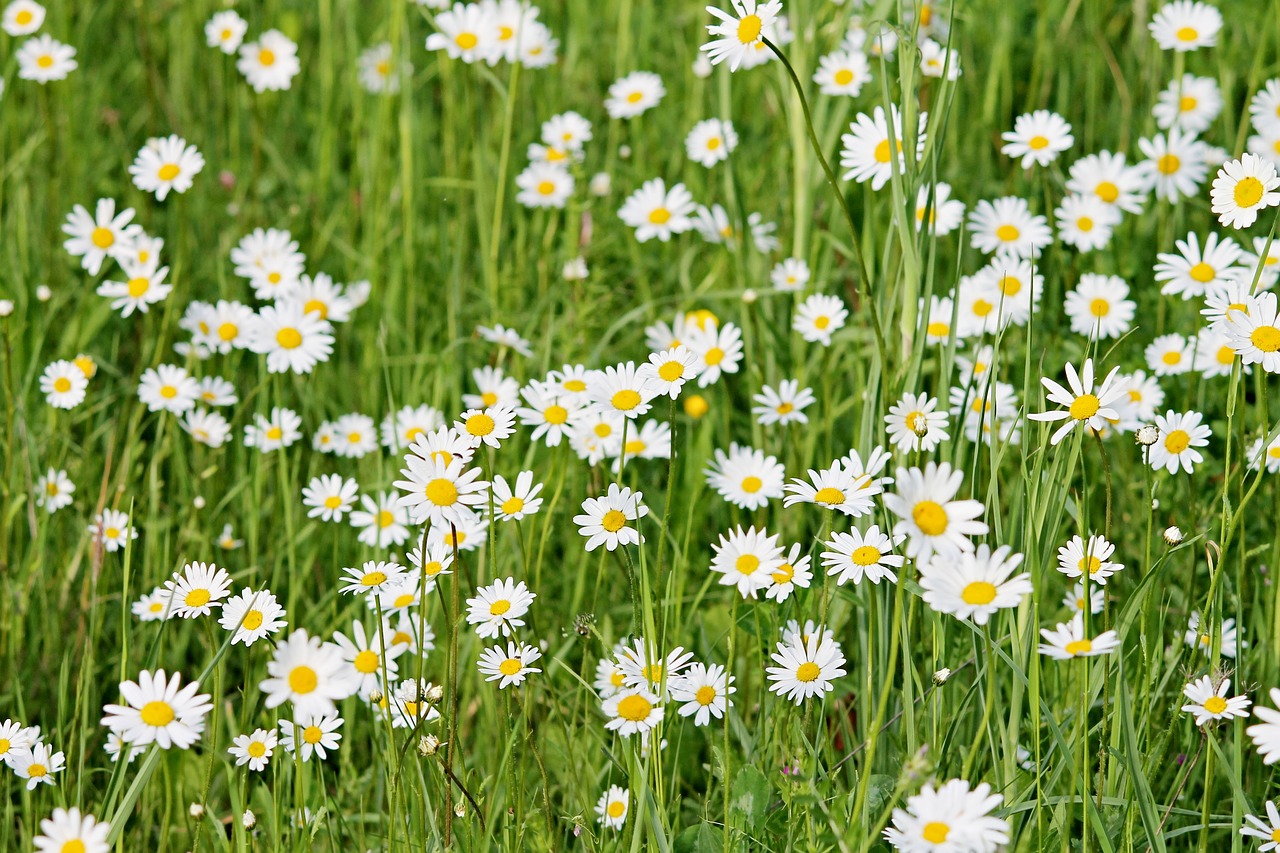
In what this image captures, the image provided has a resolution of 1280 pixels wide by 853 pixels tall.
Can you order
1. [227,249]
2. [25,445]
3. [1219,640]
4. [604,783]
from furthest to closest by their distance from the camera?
1. [227,249]
2. [25,445]
3. [604,783]
4. [1219,640]

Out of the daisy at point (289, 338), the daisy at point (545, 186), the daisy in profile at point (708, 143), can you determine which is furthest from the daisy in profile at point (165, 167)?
the daisy in profile at point (708, 143)

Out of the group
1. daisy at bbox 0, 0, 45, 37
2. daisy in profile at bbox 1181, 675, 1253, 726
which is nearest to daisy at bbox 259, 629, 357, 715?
daisy in profile at bbox 1181, 675, 1253, 726

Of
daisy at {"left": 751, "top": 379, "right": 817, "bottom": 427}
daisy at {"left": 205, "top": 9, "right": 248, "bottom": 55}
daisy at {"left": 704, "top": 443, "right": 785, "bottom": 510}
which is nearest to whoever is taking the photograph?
daisy at {"left": 704, "top": 443, "right": 785, "bottom": 510}

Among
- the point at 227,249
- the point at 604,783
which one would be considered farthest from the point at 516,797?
the point at 227,249

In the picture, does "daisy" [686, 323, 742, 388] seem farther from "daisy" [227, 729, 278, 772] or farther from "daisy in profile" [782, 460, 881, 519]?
"daisy" [227, 729, 278, 772]

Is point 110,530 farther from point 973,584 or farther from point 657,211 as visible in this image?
point 973,584

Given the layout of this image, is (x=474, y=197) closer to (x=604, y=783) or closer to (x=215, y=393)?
(x=215, y=393)
